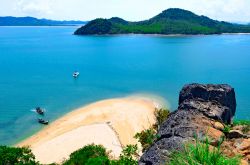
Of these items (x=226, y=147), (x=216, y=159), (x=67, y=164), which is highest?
(x=216, y=159)

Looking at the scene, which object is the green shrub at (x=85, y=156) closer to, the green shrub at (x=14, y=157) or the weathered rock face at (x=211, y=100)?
the green shrub at (x=14, y=157)

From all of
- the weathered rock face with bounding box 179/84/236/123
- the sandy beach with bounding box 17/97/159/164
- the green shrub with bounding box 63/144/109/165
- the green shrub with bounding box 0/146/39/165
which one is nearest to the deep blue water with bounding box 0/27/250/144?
the sandy beach with bounding box 17/97/159/164

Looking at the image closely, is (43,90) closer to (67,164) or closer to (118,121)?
(118,121)

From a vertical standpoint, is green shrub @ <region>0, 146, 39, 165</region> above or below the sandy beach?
above

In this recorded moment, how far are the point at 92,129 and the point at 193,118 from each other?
3472cm

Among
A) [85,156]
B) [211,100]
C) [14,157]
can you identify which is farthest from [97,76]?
[211,100]

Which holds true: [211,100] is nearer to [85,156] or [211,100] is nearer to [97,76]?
[85,156]

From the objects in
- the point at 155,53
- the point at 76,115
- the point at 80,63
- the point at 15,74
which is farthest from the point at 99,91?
the point at 155,53

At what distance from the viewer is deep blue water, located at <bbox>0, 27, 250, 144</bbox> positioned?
68.2m

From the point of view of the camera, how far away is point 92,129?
50781 mm

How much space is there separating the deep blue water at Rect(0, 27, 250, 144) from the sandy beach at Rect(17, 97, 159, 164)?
4324 mm

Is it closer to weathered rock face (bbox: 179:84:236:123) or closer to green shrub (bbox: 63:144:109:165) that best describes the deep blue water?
green shrub (bbox: 63:144:109:165)

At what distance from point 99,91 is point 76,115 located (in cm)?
2251

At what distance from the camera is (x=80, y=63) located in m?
134
